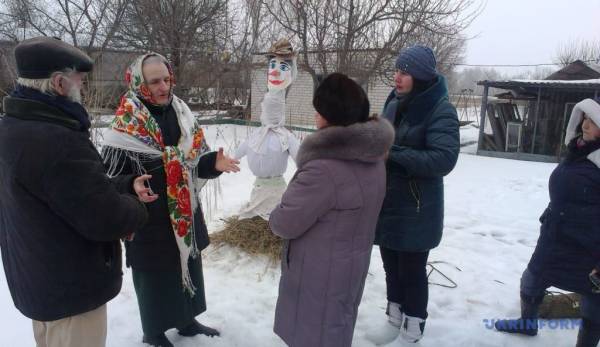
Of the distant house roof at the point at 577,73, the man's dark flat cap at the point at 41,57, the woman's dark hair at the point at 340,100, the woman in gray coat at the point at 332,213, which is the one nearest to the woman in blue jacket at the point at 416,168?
the woman in gray coat at the point at 332,213

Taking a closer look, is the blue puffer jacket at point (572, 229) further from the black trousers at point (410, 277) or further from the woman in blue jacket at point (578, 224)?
the black trousers at point (410, 277)

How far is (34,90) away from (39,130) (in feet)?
0.54

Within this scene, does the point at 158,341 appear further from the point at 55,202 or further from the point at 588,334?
the point at 588,334

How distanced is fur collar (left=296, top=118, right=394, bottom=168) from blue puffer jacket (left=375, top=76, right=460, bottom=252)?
542mm

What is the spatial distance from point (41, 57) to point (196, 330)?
6.12ft

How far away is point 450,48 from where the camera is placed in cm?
1277

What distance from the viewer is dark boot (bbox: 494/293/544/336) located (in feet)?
8.74

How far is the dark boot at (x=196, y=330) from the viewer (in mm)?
2600

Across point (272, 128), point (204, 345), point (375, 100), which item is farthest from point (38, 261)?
point (375, 100)

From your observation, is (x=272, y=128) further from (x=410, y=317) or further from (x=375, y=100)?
(x=375, y=100)

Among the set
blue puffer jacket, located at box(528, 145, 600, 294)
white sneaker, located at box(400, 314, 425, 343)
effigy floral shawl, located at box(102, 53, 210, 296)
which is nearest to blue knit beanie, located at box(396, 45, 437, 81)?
blue puffer jacket, located at box(528, 145, 600, 294)

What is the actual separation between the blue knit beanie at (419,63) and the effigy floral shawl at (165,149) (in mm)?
1261

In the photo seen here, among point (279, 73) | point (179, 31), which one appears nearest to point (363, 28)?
point (179, 31)

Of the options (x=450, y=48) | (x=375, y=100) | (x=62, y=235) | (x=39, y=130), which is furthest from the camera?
(x=375, y=100)
